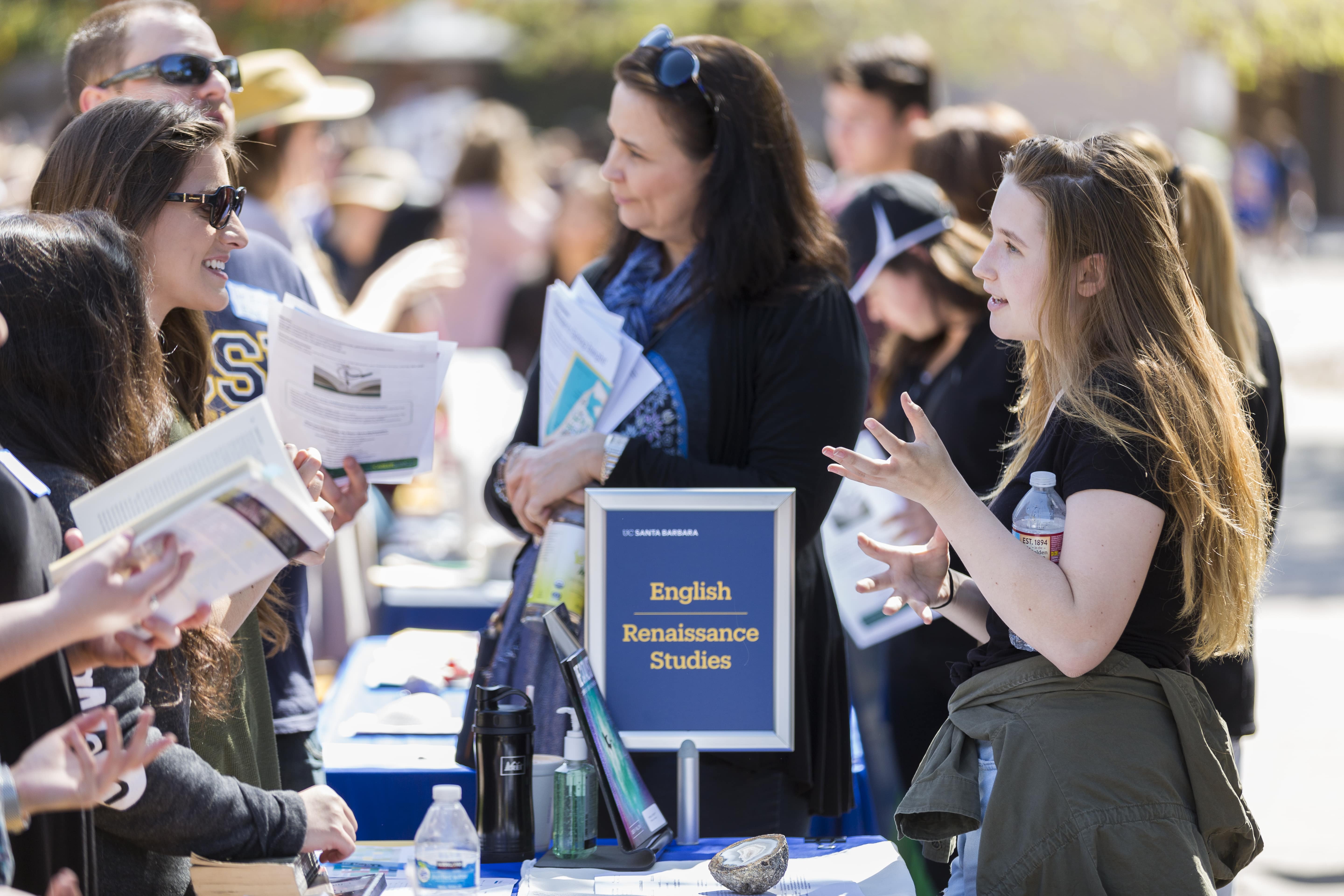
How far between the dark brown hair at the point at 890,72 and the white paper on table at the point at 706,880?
336 cm

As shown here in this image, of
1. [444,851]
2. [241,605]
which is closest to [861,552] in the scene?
[444,851]

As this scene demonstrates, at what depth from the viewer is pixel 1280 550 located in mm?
8320

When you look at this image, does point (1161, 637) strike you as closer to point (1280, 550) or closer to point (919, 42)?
point (919, 42)

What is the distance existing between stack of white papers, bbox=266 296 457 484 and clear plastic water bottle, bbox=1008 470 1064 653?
A: 109 centimetres

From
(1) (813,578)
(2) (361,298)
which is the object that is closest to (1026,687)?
(1) (813,578)

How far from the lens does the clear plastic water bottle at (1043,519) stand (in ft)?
6.36

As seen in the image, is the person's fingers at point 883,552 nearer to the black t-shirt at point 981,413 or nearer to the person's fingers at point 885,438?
the person's fingers at point 885,438

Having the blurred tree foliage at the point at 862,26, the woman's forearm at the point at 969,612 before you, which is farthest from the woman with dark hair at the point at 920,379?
the blurred tree foliage at the point at 862,26

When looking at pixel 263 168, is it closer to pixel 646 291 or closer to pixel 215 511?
pixel 646 291

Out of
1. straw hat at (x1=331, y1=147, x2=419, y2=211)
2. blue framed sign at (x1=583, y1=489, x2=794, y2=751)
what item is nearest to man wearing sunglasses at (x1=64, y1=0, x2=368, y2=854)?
blue framed sign at (x1=583, y1=489, x2=794, y2=751)

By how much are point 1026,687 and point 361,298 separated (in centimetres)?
253

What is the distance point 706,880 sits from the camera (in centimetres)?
214

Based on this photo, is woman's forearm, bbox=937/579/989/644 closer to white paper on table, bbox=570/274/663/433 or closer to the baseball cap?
white paper on table, bbox=570/274/663/433

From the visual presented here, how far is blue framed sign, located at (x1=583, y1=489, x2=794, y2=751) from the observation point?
236 cm
